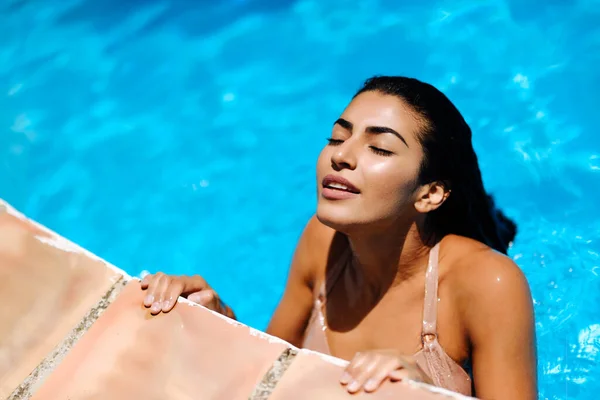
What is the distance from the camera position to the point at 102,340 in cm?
211

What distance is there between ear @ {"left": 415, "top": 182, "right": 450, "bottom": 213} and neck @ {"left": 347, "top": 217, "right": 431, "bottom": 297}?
0.47 ft

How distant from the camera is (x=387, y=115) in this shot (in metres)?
2.78

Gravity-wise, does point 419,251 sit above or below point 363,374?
above

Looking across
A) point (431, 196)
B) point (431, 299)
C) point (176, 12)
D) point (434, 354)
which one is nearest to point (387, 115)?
point (431, 196)

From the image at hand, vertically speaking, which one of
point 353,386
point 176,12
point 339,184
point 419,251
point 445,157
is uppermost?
point 176,12

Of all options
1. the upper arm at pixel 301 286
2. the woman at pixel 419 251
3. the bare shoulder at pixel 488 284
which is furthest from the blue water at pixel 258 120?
the bare shoulder at pixel 488 284

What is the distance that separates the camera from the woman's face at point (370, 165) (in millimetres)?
2633

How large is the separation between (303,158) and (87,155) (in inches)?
→ 73.2

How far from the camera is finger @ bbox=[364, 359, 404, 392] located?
1821mm

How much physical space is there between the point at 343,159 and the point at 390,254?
664mm

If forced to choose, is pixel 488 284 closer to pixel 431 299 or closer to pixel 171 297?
pixel 431 299

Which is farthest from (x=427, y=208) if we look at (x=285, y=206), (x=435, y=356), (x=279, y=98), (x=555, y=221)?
(x=279, y=98)

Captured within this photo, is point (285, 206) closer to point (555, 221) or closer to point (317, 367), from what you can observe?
point (555, 221)

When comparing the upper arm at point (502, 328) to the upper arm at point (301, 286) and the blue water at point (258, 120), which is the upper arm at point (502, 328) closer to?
the upper arm at point (301, 286)
